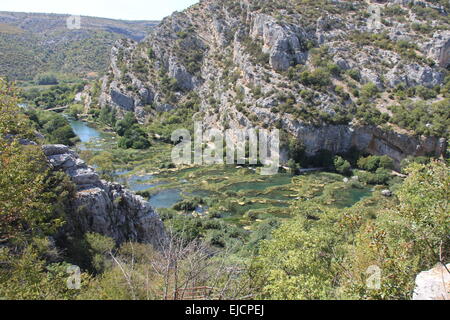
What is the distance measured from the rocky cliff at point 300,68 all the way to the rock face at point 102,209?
4269 centimetres

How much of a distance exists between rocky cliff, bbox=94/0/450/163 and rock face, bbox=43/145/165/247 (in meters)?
42.7

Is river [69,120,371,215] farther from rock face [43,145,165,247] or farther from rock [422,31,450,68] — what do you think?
rock [422,31,450,68]

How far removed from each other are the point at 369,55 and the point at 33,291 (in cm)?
8130

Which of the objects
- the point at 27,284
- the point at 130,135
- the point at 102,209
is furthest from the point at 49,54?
the point at 27,284

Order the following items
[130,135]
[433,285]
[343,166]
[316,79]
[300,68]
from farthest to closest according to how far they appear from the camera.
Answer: [130,135] < [300,68] < [316,79] < [343,166] < [433,285]

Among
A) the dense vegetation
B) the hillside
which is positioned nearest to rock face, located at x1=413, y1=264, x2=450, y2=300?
the dense vegetation

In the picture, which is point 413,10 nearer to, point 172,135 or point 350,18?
point 350,18

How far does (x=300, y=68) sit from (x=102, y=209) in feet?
203

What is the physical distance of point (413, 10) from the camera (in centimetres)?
8369

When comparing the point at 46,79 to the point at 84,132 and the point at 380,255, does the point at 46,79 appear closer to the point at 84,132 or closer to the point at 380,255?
Answer: the point at 84,132

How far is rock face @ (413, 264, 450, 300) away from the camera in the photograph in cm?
892

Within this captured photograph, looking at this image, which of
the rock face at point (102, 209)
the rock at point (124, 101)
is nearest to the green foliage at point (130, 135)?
the rock at point (124, 101)

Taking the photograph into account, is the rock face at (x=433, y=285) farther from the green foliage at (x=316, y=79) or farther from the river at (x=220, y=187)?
the green foliage at (x=316, y=79)

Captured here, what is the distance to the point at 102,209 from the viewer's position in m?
23.2
